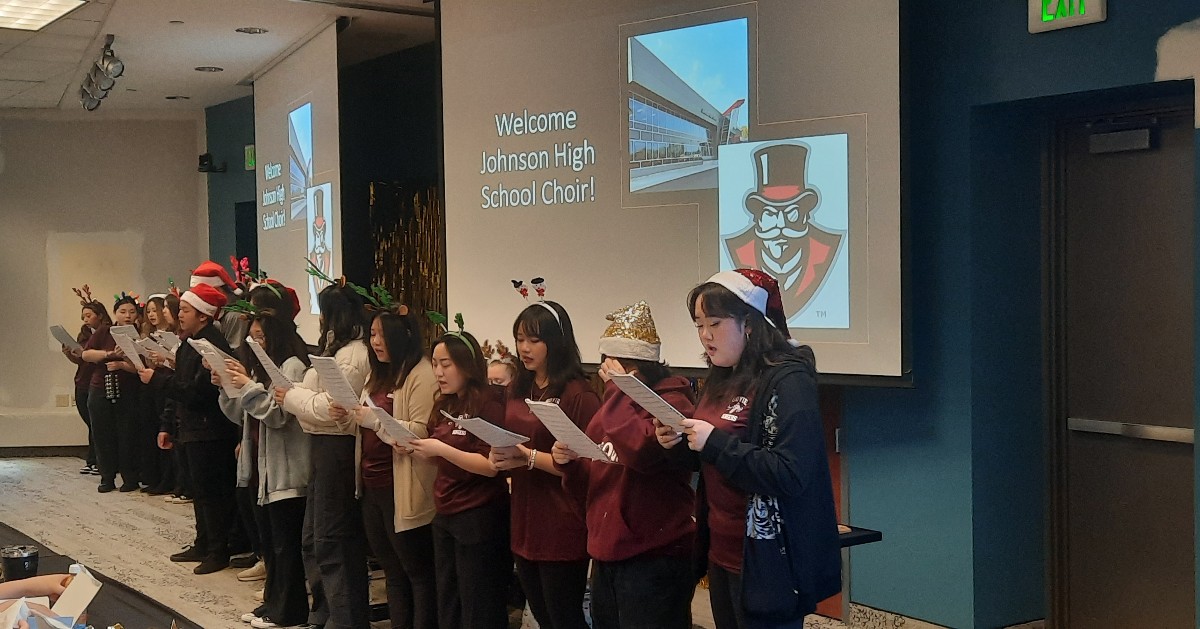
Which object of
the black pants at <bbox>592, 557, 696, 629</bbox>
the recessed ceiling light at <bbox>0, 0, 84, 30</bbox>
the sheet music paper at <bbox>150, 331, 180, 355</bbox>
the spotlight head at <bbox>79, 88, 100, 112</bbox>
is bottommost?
the black pants at <bbox>592, 557, 696, 629</bbox>

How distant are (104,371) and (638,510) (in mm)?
6610

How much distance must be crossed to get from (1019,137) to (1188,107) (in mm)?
626

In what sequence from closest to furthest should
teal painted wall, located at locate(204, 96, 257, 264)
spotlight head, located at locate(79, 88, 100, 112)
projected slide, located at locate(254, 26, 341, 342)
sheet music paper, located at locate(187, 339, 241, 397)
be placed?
sheet music paper, located at locate(187, 339, 241, 397) → projected slide, located at locate(254, 26, 341, 342) → spotlight head, located at locate(79, 88, 100, 112) → teal painted wall, located at locate(204, 96, 257, 264)

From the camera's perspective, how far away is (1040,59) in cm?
396

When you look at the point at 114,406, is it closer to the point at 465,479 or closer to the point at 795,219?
the point at 465,479

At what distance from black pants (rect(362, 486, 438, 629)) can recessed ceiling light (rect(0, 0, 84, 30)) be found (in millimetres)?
3275

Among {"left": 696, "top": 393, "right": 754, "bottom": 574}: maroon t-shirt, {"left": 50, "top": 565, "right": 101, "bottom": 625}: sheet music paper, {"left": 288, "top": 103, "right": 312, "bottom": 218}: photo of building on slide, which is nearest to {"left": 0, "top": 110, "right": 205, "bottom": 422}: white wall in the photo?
{"left": 288, "top": 103, "right": 312, "bottom": 218}: photo of building on slide

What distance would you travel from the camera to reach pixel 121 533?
709cm

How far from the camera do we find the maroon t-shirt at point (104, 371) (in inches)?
334

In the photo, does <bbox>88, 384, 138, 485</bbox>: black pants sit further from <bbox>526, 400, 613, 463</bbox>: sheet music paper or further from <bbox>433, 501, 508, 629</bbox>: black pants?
<bbox>526, 400, 613, 463</bbox>: sheet music paper

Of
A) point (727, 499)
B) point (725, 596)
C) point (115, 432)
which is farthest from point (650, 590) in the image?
point (115, 432)

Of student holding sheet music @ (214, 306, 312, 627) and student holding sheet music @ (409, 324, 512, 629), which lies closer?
student holding sheet music @ (409, 324, 512, 629)

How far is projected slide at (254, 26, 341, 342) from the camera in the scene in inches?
292

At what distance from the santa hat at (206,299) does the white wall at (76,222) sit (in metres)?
5.67
